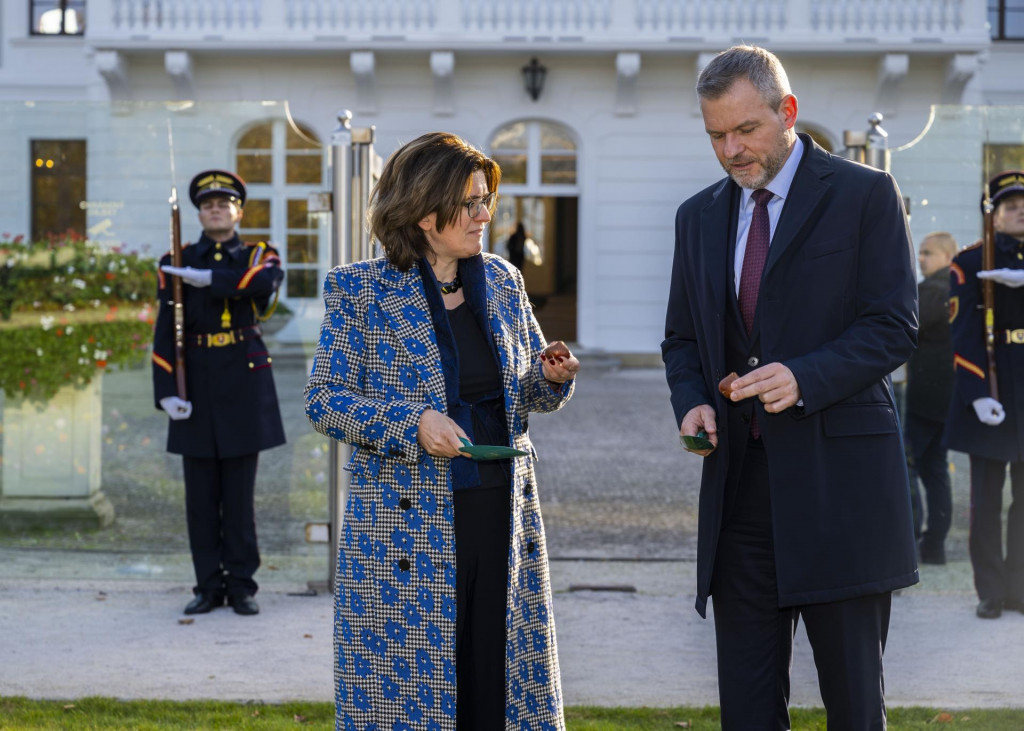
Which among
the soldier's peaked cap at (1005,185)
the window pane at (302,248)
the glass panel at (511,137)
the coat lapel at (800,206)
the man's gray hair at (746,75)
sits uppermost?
the glass panel at (511,137)

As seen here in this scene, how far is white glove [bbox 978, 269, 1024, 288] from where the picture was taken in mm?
5992

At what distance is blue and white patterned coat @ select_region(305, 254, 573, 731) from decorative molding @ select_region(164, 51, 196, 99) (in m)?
17.1

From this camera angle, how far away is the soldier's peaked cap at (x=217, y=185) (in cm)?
624

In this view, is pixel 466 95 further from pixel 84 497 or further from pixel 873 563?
pixel 873 563

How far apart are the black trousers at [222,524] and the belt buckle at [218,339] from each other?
0.53 meters

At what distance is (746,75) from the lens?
2.97 meters

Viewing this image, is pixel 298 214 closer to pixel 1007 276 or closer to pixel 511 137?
pixel 1007 276

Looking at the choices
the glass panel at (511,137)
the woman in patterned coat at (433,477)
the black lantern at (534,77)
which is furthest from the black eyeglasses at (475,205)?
the glass panel at (511,137)

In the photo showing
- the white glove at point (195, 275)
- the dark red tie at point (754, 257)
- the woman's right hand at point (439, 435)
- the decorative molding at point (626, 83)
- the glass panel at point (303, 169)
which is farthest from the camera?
the decorative molding at point (626, 83)

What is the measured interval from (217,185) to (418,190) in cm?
329

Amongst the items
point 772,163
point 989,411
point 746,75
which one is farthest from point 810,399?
point 989,411

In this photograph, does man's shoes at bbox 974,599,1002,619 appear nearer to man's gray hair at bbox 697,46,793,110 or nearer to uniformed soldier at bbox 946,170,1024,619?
uniformed soldier at bbox 946,170,1024,619

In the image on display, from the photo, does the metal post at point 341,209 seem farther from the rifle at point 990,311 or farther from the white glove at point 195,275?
the rifle at point 990,311

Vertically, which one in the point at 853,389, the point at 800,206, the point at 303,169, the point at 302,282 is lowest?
the point at 853,389
